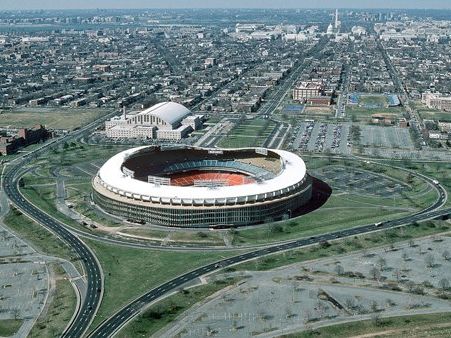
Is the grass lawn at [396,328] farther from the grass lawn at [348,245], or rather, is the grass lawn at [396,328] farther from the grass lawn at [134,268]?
the grass lawn at [134,268]

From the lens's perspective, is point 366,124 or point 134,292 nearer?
point 134,292

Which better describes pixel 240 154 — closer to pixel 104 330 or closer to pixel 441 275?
pixel 441 275

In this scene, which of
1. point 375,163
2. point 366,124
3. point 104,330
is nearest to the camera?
point 104,330

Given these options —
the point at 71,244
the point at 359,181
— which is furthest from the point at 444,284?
the point at 71,244

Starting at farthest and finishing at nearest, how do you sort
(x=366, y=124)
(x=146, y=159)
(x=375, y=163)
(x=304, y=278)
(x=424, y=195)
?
(x=366, y=124)
(x=375, y=163)
(x=146, y=159)
(x=424, y=195)
(x=304, y=278)

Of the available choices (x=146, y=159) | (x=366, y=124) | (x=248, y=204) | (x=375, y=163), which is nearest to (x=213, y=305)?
(x=248, y=204)

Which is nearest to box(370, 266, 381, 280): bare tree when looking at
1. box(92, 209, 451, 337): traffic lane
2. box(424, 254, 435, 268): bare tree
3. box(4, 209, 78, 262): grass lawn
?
box(424, 254, 435, 268): bare tree

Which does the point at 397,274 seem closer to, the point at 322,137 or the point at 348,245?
the point at 348,245
